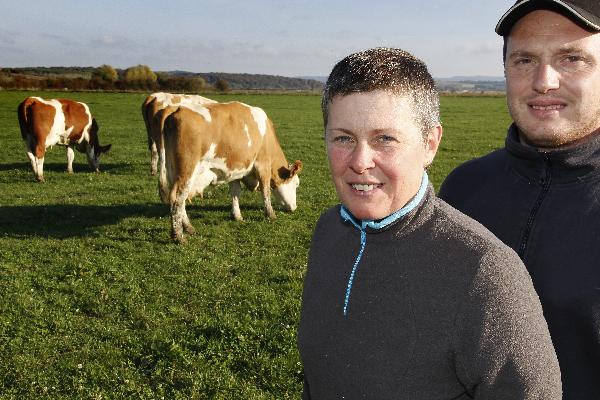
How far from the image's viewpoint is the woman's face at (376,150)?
1.69m

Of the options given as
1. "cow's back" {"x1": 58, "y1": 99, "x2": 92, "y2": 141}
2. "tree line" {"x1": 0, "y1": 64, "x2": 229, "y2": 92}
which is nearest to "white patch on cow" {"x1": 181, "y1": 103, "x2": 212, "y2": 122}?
"cow's back" {"x1": 58, "y1": 99, "x2": 92, "y2": 141}

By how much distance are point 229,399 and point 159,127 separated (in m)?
7.17

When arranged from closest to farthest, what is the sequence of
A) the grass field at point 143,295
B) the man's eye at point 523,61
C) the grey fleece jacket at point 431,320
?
the grey fleece jacket at point 431,320
the man's eye at point 523,61
the grass field at point 143,295

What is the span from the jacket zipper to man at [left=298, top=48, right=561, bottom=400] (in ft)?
1.50

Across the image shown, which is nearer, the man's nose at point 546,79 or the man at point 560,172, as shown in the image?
the man at point 560,172

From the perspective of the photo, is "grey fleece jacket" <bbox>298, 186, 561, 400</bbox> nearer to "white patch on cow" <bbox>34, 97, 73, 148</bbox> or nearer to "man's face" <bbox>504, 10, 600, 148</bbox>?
"man's face" <bbox>504, 10, 600, 148</bbox>

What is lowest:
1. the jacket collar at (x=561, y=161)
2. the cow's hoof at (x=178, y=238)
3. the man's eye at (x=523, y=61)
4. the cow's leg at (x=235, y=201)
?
the cow's hoof at (x=178, y=238)

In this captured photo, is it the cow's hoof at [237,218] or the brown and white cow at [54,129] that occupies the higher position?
the brown and white cow at [54,129]

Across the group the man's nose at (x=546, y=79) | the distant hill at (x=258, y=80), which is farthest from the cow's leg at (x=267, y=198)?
the distant hill at (x=258, y=80)

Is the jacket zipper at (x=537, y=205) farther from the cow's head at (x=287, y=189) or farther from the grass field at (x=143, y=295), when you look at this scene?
the cow's head at (x=287, y=189)

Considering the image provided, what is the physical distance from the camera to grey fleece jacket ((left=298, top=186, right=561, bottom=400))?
1561mm

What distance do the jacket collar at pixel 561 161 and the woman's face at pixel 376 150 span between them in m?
0.54

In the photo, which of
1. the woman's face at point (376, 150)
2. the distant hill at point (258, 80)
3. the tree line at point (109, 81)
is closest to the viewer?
the woman's face at point (376, 150)

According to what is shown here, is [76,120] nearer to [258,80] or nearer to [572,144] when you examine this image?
[572,144]
